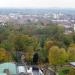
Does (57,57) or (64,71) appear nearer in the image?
(64,71)

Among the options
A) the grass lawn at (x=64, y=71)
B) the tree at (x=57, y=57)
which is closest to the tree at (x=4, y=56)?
the tree at (x=57, y=57)

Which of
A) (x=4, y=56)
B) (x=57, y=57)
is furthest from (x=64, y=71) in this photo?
(x=4, y=56)

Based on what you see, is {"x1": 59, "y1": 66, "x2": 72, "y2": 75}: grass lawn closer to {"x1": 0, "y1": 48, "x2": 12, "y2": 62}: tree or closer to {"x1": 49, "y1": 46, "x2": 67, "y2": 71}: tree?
{"x1": 49, "y1": 46, "x2": 67, "y2": 71}: tree

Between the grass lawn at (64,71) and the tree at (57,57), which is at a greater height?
the tree at (57,57)

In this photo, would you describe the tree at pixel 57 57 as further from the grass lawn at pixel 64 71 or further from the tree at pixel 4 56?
the tree at pixel 4 56

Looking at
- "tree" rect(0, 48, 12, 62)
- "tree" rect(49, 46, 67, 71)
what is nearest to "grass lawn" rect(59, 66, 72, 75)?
"tree" rect(49, 46, 67, 71)

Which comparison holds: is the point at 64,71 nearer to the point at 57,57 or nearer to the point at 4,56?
the point at 57,57

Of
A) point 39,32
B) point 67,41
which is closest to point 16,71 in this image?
point 67,41

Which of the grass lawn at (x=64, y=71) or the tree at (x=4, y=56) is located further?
the tree at (x=4, y=56)

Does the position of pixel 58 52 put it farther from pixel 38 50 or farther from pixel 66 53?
pixel 38 50

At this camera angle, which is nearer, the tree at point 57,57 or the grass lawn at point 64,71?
the grass lawn at point 64,71

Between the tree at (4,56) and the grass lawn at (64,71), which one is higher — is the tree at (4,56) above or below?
above
